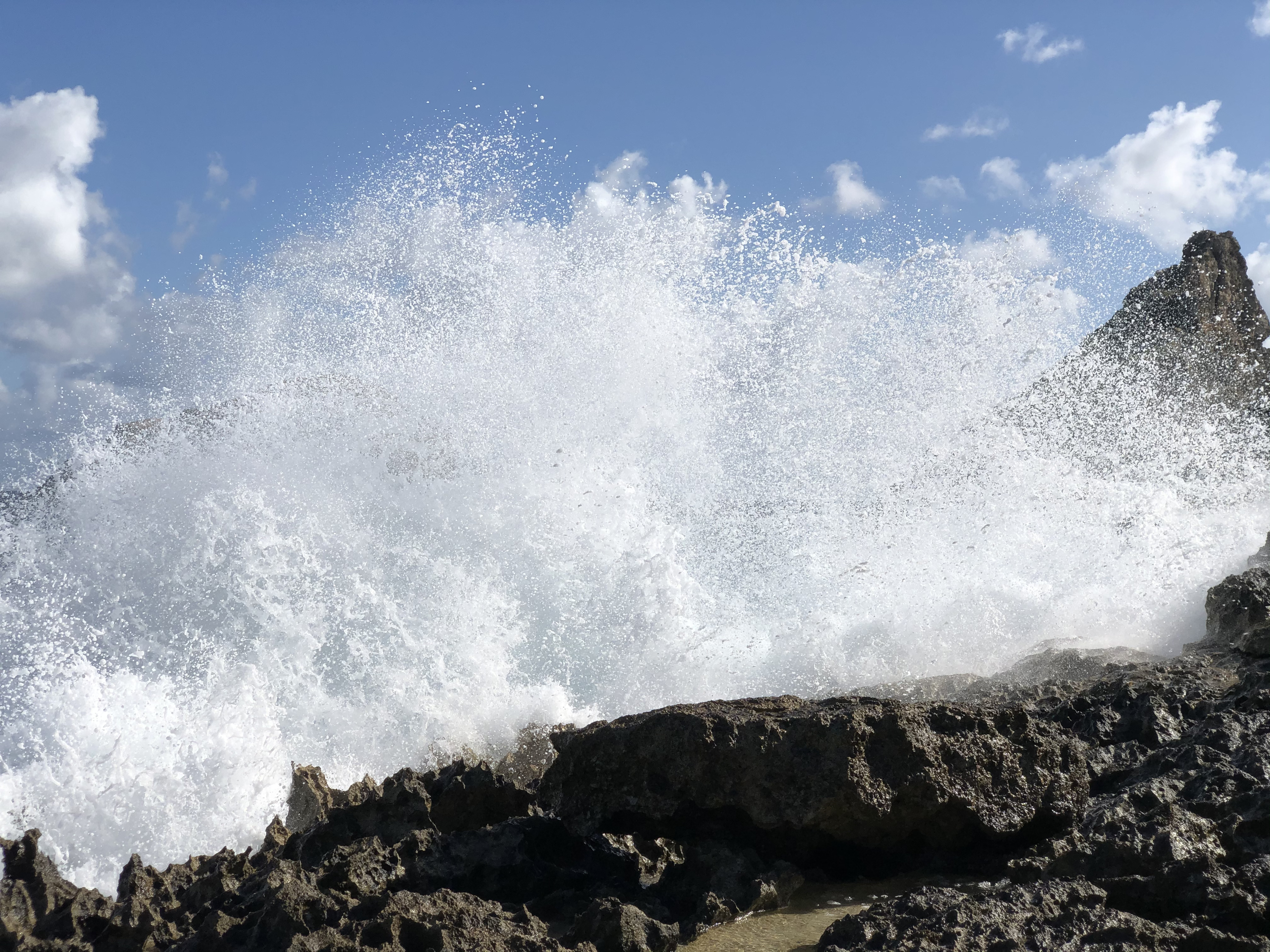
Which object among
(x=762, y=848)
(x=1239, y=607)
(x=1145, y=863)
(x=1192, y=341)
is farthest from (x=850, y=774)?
(x=1192, y=341)

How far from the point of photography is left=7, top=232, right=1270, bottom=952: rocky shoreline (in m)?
2.77

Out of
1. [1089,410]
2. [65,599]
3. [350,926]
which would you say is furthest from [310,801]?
[1089,410]

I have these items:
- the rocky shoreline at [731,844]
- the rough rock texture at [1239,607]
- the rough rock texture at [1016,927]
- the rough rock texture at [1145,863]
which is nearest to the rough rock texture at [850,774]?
the rocky shoreline at [731,844]

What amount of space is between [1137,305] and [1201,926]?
2439 cm

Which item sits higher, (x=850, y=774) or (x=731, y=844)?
(x=850, y=774)

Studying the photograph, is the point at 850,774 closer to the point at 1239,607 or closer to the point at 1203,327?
the point at 1239,607

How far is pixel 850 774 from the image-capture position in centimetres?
332

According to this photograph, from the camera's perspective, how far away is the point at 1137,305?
2338cm

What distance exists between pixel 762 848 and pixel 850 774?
1.69 feet

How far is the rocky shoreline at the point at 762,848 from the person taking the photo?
9.08 ft

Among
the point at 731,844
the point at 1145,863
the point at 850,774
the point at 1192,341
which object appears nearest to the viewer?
the point at 1145,863

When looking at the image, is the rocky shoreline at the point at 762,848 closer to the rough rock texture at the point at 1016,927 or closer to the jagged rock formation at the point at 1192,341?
the rough rock texture at the point at 1016,927

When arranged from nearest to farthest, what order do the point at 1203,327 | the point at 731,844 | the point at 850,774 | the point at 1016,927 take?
the point at 1016,927 < the point at 850,774 < the point at 731,844 < the point at 1203,327

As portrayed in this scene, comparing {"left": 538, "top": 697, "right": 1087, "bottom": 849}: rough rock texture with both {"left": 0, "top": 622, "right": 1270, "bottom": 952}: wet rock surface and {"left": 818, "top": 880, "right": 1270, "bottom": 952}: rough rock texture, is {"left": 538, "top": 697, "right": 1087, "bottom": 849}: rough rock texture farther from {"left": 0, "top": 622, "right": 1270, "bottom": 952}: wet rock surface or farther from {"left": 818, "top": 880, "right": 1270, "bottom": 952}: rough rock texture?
{"left": 818, "top": 880, "right": 1270, "bottom": 952}: rough rock texture
